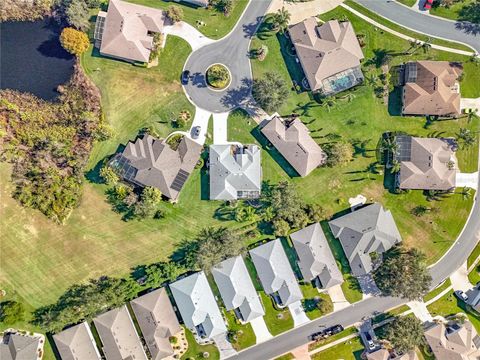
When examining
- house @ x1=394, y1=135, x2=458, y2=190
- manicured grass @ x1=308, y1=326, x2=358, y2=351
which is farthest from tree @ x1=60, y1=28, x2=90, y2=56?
manicured grass @ x1=308, y1=326, x2=358, y2=351

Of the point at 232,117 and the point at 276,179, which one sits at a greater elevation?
the point at 232,117

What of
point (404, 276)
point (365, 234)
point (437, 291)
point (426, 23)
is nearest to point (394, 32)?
point (426, 23)

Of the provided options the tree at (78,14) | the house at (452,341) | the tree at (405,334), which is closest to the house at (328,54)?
the tree at (78,14)

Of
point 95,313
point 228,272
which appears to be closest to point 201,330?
point 228,272

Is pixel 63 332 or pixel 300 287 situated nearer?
pixel 63 332

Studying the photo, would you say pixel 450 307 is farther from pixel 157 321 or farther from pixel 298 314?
pixel 157 321

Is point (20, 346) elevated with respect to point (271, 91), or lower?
lower

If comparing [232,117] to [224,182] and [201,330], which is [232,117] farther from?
[201,330]
